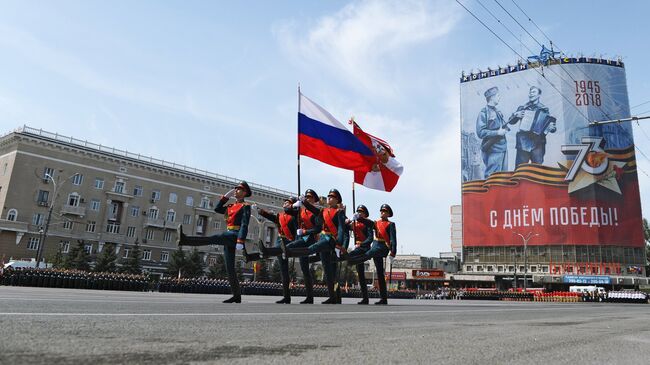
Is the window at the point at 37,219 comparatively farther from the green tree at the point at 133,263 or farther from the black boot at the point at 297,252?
the black boot at the point at 297,252

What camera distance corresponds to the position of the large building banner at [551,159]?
71875 millimetres

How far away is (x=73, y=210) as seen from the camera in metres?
45.7

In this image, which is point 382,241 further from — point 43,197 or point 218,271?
point 43,197

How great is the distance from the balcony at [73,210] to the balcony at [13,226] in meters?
3.80

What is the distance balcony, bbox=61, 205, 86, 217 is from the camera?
45000 millimetres

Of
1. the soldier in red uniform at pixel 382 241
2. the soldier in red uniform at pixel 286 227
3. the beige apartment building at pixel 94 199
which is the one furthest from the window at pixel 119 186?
the soldier in red uniform at pixel 382 241

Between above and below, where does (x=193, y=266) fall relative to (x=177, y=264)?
below

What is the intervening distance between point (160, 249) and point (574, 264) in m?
61.6

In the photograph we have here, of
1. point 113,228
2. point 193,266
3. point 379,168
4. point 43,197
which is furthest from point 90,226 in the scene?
point 379,168

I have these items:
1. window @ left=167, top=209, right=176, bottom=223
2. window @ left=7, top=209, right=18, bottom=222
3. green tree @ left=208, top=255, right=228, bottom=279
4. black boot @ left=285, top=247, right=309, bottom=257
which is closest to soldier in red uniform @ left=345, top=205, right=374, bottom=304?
black boot @ left=285, top=247, right=309, bottom=257

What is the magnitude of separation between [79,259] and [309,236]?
38475mm

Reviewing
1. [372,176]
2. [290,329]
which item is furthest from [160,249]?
[290,329]

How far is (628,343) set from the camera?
13.4ft

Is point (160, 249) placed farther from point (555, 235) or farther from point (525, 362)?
point (555, 235)
